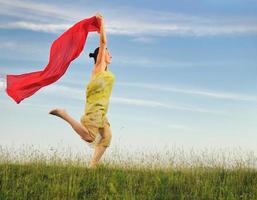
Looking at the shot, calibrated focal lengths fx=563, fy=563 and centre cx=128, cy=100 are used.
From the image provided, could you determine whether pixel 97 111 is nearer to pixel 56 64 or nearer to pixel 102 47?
pixel 102 47

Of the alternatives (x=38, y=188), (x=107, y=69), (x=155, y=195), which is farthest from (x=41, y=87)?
(x=155, y=195)

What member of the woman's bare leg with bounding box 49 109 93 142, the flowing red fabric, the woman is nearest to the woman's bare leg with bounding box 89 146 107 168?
the woman

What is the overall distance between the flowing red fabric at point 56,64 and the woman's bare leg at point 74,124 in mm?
1520

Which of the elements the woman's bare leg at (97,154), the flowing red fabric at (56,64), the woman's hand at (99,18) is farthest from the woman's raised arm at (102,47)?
the woman's bare leg at (97,154)

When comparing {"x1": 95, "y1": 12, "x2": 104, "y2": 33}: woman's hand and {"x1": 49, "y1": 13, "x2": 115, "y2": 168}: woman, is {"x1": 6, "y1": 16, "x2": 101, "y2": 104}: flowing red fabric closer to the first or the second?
{"x1": 95, "y1": 12, "x2": 104, "y2": 33}: woman's hand

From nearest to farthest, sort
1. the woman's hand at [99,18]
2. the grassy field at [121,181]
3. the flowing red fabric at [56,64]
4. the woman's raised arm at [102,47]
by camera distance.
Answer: the grassy field at [121,181] < the woman's raised arm at [102,47] < the woman's hand at [99,18] < the flowing red fabric at [56,64]

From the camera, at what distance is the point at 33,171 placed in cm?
1242

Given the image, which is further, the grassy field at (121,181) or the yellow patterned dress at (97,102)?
the yellow patterned dress at (97,102)

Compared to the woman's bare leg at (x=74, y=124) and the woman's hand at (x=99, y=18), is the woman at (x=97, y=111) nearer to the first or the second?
the woman's bare leg at (x=74, y=124)

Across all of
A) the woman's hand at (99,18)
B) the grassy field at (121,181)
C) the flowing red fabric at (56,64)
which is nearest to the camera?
the grassy field at (121,181)

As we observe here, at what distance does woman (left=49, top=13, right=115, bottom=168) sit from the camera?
40.5 ft

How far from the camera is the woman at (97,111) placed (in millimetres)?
12344

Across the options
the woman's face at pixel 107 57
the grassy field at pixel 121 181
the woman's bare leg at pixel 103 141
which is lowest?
the grassy field at pixel 121 181

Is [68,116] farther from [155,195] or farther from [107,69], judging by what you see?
[155,195]
